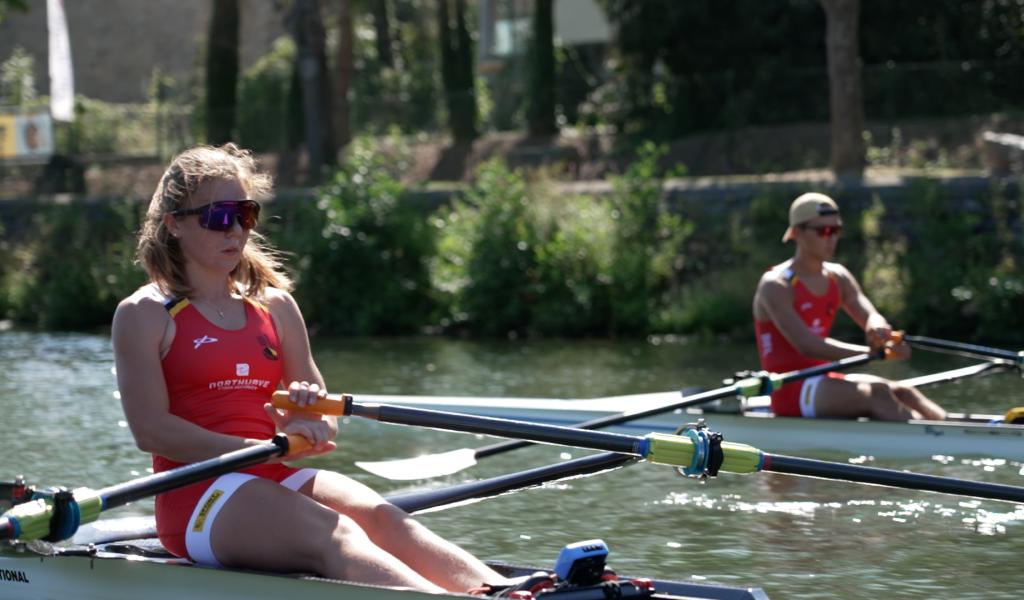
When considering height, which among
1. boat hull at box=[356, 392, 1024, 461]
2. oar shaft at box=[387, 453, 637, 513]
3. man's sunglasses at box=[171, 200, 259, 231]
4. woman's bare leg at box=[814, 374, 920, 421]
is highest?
man's sunglasses at box=[171, 200, 259, 231]

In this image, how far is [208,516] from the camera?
4.82 m

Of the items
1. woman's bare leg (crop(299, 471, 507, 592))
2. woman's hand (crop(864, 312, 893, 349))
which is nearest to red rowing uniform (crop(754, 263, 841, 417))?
woman's hand (crop(864, 312, 893, 349))

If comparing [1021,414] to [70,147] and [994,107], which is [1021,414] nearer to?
[994,107]

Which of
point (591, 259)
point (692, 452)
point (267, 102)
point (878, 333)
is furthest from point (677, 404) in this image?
point (267, 102)

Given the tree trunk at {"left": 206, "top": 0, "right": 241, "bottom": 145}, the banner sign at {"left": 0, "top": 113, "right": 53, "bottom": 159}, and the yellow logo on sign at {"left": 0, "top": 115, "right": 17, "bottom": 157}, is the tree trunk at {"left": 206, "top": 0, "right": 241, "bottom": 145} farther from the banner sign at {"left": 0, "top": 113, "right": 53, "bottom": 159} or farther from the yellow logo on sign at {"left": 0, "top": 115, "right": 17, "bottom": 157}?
the yellow logo on sign at {"left": 0, "top": 115, "right": 17, "bottom": 157}

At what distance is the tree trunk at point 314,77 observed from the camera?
77.6ft

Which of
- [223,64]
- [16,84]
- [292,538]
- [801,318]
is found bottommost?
[292,538]

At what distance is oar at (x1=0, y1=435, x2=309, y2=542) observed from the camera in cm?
464

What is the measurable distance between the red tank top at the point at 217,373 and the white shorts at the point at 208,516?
19 cm

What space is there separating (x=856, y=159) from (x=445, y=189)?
233 inches

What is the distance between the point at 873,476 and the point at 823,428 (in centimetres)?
361

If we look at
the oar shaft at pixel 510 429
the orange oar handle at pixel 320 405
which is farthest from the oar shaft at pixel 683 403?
the orange oar handle at pixel 320 405

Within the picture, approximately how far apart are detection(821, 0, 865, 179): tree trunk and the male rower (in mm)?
Result: 11504

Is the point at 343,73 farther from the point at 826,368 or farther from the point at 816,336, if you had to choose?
the point at 826,368
